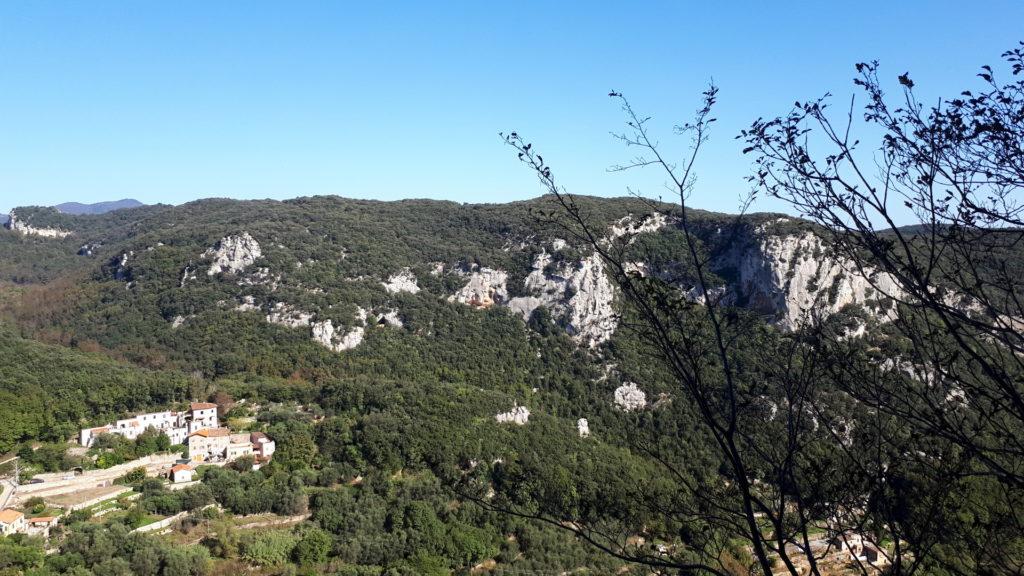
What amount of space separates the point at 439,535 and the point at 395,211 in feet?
163

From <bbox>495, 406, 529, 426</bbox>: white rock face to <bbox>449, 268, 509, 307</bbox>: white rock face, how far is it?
58.8 ft

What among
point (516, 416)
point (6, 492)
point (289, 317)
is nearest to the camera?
point (6, 492)

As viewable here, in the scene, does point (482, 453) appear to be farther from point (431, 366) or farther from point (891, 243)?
point (891, 243)

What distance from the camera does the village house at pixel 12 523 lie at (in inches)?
680

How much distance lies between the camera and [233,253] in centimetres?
5038

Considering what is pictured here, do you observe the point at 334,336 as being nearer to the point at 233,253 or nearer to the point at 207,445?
the point at 233,253

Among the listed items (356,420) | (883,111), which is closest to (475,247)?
(356,420)

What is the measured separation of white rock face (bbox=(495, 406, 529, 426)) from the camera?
105ft

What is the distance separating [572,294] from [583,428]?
621 inches

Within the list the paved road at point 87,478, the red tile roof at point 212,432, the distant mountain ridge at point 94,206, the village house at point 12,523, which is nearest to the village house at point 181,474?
the paved road at point 87,478

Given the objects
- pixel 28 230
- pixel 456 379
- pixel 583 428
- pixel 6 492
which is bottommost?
pixel 583 428

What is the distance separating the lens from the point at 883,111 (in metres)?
4.45

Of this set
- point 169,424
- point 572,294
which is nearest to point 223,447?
point 169,424

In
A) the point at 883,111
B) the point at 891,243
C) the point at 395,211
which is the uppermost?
the point at 395,211
